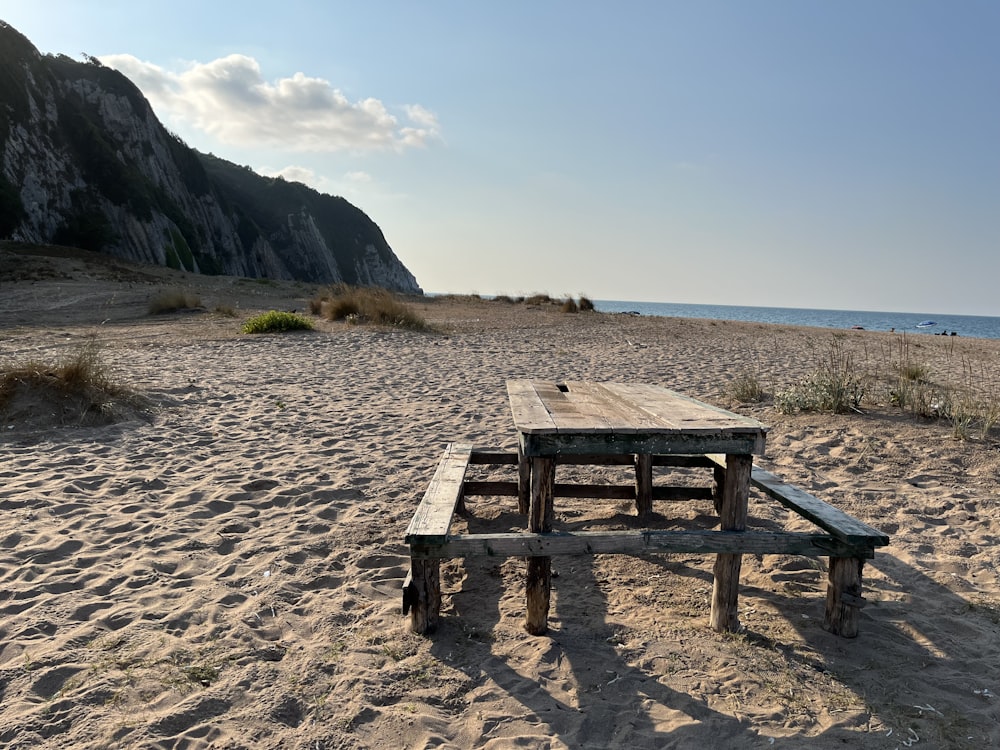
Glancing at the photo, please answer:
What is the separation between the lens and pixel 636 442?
8.13ft

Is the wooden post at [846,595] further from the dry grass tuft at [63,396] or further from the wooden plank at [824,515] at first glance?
the dry grass tuft at [63,396]

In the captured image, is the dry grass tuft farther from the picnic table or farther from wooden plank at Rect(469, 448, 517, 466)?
the picnic table

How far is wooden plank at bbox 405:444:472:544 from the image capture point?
2.53 m

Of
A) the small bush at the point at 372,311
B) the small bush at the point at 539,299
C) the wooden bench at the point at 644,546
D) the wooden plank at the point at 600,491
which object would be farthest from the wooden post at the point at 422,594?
the small bush at the point at 539,299

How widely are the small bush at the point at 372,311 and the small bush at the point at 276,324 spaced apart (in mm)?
1595

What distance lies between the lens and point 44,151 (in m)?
37.3

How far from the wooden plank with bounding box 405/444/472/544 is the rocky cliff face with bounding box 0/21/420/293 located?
38201 millimetres

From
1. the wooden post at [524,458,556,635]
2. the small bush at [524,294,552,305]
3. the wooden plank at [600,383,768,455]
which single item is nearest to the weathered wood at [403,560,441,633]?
the wooden post at [524,458,556,635]

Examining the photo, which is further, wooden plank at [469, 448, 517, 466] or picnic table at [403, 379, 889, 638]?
wooden plank at [469, 448, 517, 466]

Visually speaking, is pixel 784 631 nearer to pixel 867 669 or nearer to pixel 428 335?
pixel 867 669

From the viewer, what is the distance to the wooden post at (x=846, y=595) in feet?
8.79

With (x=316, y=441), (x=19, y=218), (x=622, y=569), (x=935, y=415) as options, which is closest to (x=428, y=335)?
(x=316, y=441)

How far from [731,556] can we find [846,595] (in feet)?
1.80

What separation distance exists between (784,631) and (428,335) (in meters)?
12.4
